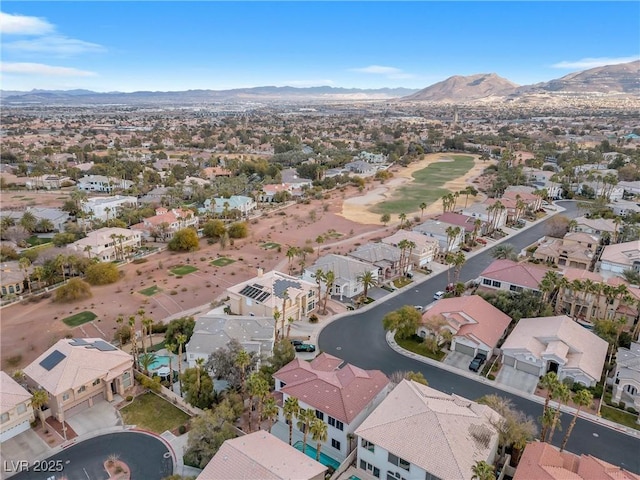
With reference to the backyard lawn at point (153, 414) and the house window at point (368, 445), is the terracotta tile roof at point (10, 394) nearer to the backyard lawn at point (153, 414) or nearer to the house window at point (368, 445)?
the backyard lawn at point (153, 414)

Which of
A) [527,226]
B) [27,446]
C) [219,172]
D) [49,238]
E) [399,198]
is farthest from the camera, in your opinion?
[219,172]

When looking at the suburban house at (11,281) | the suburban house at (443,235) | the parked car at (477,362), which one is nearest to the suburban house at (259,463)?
the parked car at (477,362)

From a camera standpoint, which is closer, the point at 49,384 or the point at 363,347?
the point at 49,384

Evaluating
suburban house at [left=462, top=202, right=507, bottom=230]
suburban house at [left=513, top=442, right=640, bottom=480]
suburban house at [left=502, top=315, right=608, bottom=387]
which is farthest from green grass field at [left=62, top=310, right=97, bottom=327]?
suburban house at [left=462, top=202, right=507, bottom=230]

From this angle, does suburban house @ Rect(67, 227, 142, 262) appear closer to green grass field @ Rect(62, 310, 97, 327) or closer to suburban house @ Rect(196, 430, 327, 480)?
green grass field @ Rect(62, 310, 97, 327)

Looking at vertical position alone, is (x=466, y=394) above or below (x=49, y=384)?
below

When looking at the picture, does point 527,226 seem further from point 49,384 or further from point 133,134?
point 133,134

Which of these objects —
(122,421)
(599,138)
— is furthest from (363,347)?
(599,138)
